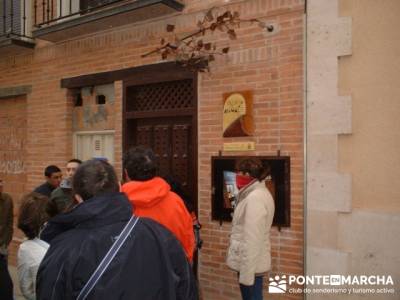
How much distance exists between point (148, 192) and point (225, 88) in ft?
7.69

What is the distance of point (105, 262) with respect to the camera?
1.94m

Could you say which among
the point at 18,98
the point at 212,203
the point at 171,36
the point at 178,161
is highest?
the point at 171,36

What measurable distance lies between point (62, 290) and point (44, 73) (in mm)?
6072

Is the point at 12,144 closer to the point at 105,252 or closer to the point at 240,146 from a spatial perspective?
the point at 240,146

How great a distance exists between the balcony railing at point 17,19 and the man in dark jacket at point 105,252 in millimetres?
6057

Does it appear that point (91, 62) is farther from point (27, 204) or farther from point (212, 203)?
point (27, 204)

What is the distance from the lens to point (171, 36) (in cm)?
575

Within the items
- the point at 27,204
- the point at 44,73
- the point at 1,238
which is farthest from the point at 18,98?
the point at 27,204

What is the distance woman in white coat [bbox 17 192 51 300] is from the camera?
2883mm

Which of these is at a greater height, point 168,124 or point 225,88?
point 225,88

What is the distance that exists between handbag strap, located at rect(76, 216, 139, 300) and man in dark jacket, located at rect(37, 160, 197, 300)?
1 centimetres

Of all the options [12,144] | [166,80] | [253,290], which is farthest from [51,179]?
[12,144]

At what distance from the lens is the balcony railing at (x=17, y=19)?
7.64 m

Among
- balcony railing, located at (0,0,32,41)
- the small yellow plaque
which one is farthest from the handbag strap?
balcony railing, located at (0,0,32,41)
